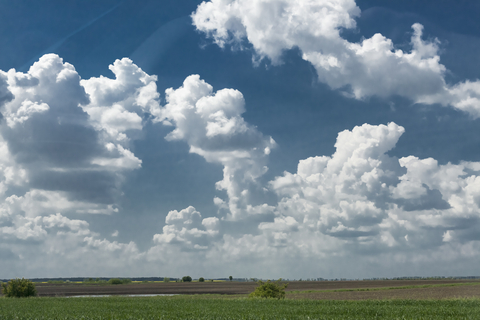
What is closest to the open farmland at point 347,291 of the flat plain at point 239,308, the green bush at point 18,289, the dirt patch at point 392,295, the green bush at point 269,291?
the dirt patch at point 392,295

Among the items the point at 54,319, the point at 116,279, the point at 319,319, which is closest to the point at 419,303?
the point at 319,319

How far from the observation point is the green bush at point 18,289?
64125 mm

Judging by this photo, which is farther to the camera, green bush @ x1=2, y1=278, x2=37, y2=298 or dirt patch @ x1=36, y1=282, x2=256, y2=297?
dirt patch @ x1=36, y1=282, x2=256, y2=297

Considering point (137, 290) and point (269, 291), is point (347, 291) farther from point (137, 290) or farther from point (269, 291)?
point (137, 290)

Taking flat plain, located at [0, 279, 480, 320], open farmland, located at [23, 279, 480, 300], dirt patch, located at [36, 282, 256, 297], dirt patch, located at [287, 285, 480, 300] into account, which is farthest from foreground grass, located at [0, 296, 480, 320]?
dirt patch, located at [36, 282, 256, 297]

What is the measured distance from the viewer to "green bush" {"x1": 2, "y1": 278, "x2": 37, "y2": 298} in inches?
2525

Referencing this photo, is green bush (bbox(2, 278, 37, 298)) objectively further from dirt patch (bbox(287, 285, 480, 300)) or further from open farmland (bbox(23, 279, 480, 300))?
dirt patch (bbox(287, 285, 480, 300))

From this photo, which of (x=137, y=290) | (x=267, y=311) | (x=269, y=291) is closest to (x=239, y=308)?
(x=267, y=311)

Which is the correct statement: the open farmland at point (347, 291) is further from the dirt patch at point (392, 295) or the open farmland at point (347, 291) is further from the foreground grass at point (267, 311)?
the foreground grass at point (267, 311)

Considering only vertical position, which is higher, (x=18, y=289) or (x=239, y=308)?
(x=239, y=308)

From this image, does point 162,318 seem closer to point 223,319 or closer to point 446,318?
point 223,319

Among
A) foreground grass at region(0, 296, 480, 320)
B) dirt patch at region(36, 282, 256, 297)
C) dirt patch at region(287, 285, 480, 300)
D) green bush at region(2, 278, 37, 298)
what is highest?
foreground grass at region(0, 296, 480, 320)

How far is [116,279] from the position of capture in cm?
18750

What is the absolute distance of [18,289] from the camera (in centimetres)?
Result: 6425
